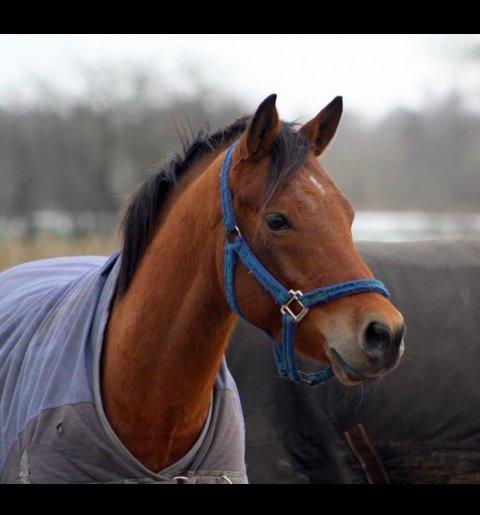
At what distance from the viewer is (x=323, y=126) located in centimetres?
291

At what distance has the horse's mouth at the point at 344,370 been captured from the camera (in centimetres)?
243

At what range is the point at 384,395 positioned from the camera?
14.1 ft

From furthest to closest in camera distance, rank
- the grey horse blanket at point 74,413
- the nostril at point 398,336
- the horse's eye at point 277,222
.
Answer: the grey horse blanket at point 74,413, the horse's eye at point 277,222, the nostril at point 398,336

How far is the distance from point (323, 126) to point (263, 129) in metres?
0.30

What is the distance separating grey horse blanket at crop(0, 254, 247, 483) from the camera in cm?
274

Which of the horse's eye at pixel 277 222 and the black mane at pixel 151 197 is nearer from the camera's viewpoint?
the horse's eye at pixel 277 222

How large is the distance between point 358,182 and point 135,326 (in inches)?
960

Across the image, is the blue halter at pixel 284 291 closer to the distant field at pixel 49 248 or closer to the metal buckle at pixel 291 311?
the metal buckle at pixel 291 311

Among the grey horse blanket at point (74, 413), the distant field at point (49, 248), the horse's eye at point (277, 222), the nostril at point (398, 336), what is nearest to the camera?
the nostril at point (398, 336)

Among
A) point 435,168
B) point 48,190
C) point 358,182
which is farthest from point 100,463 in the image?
point 435,168

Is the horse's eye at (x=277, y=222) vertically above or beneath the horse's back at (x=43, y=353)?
above

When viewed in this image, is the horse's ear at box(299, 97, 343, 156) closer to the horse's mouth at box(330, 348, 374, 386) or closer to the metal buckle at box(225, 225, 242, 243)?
the metal buckle at box(225, 225, 242, 243)

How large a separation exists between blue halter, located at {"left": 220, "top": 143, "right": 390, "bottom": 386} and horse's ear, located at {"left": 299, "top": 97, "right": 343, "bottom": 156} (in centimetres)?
29

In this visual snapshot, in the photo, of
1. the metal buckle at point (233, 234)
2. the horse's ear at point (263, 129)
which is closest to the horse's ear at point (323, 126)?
the horse's ear at point (263, 129)
